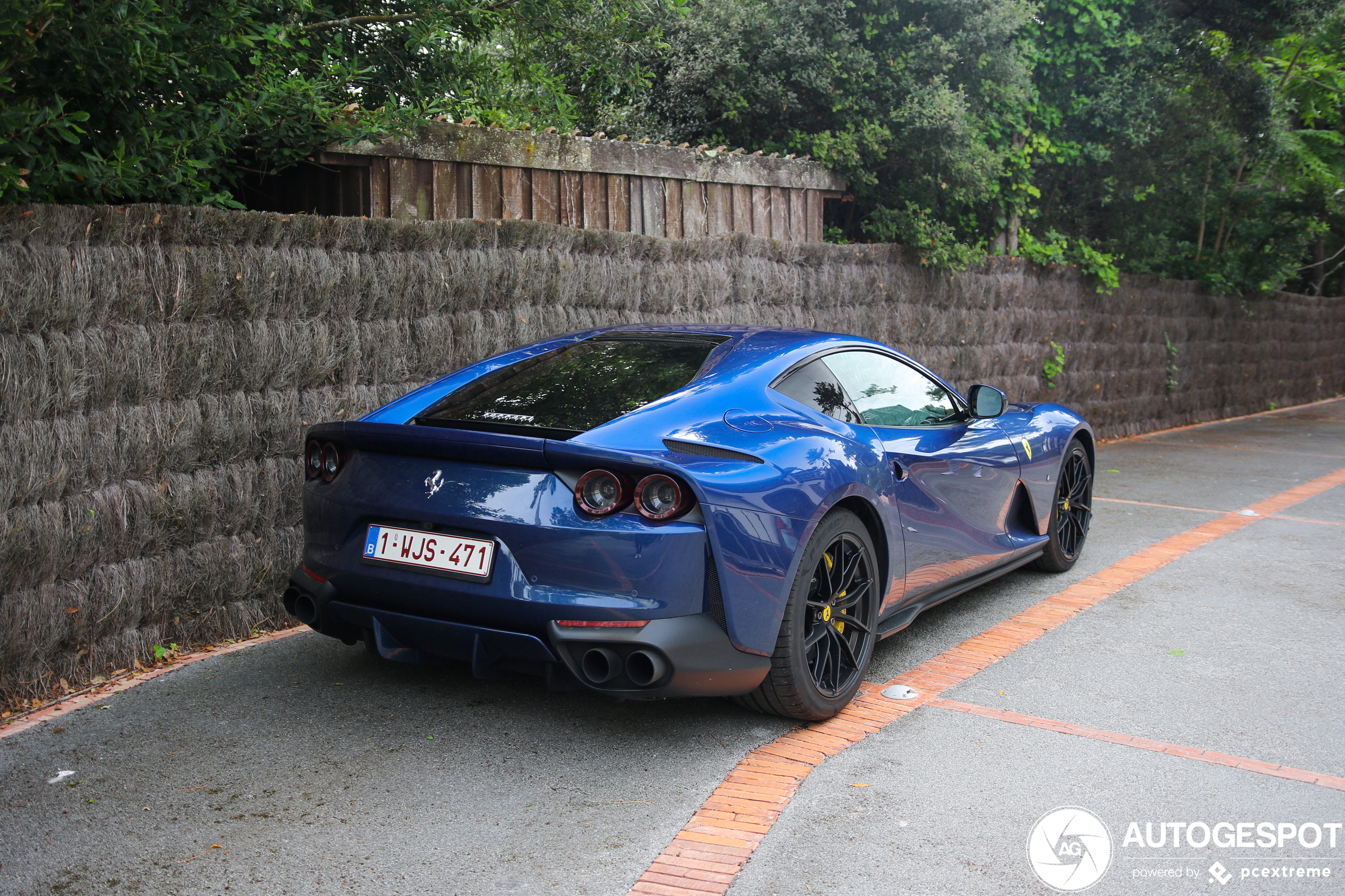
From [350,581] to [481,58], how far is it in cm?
461

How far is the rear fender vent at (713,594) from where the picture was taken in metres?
3.23

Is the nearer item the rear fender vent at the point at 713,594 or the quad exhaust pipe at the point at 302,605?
the rear fender vent at the point at 713,594

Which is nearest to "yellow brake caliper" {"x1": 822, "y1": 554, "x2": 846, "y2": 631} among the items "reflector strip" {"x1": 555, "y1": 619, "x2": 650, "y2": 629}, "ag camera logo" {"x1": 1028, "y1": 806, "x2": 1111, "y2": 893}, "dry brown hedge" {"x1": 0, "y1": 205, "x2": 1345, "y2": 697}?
"reflector strip" {"x1": 555, "y1": 619, "x2": 650, "y2": 629}

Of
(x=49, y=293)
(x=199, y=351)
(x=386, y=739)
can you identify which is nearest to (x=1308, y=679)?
(x=386, y=739)

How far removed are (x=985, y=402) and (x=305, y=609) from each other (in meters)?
3.21

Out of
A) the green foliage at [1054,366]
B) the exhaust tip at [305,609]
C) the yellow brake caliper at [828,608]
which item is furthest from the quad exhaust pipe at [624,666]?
the green foliage at [1054,366]

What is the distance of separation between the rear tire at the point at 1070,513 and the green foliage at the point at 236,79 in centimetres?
414

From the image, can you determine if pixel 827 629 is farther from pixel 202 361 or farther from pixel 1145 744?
pixel 202 361

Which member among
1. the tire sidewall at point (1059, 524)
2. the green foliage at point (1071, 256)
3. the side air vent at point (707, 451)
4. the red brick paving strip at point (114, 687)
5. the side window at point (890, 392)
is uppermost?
the green foliage at point (1071, 256)

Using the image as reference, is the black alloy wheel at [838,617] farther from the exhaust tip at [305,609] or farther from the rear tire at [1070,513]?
the rear tire at [1070,513]

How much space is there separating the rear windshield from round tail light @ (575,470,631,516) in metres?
0.20

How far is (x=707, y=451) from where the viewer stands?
3.35 metres

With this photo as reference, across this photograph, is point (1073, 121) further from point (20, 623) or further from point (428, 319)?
point (20, 623)

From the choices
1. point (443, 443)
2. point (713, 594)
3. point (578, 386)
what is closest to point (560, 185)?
point (578, 386)
